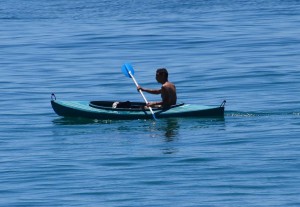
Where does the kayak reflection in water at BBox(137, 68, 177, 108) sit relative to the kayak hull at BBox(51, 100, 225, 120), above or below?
above

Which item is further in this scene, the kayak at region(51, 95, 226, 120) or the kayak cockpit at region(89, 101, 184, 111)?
the kayak cockpit at region(89, 101, 184, 111)

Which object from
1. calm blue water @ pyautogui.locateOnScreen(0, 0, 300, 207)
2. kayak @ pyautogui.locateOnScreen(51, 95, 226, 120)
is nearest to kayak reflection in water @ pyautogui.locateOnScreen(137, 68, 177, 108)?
kayak @ pyautogui.locateOnScreen(51, 95, 226, 120)

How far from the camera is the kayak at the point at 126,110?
87.2ft

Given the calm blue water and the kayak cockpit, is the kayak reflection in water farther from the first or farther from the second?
the calm blue water

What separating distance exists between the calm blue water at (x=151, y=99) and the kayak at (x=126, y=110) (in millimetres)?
207

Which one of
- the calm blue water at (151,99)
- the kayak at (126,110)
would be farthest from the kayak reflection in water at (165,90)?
the calm blue water at (151,99)

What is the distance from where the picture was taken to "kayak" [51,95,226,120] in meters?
26.6

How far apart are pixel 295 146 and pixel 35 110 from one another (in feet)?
27.6

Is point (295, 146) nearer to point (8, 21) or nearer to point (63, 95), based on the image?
point (63, 95)

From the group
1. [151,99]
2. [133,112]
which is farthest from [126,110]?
[151,99]

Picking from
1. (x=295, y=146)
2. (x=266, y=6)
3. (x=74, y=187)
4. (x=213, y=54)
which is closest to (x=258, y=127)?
(x=295, y=146)

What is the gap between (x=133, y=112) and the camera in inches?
1064

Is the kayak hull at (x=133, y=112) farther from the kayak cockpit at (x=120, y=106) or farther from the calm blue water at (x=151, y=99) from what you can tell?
the calm blue water at (x=151, y=99)

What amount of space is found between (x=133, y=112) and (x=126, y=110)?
6.3 inches
